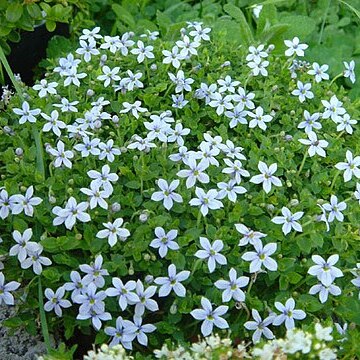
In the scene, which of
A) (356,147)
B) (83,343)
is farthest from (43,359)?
(356,147)

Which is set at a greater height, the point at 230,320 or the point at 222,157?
the point at 222,157

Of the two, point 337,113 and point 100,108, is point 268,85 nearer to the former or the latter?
point 337,113

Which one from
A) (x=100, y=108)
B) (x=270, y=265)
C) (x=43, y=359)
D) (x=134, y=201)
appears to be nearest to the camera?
(x=43, y=359)

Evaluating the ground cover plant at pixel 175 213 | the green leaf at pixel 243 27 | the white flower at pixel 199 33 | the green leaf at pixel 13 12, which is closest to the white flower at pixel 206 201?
the ground cover plant at pixel 175 213

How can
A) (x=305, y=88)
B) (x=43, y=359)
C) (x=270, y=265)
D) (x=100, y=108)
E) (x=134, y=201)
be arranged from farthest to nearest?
(x=305, y=88) → (x=100, y=108) → (x=134, y=201) → (x=270, y=265) → (x=43, y=359)

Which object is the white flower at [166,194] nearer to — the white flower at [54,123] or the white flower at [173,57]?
the white flower at [54,123]

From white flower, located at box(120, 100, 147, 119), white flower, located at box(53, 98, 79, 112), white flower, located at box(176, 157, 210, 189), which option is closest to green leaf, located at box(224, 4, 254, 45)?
white flower, located at box(120, 100, 147, 119)

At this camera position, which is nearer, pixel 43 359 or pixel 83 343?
pixel 43 359
